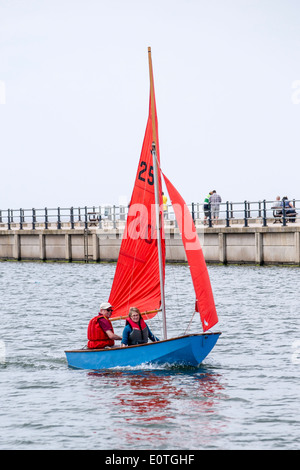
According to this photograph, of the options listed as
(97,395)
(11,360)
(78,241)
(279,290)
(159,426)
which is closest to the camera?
(159,426)

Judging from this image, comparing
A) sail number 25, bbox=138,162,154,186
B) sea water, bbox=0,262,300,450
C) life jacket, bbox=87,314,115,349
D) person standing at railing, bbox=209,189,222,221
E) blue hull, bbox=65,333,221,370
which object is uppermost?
sail number 25, bbox=138,162,154,186

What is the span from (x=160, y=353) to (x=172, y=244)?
85.6 feet

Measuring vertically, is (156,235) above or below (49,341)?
above

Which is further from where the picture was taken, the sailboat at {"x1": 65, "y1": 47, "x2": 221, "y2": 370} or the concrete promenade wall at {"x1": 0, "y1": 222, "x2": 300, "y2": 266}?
the concrete promenade wall at {"x1": 0, "y1": 222, "x2": 300, "y2": 266}

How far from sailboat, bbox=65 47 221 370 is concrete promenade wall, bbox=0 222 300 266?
2024cm

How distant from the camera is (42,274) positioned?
43875 mm

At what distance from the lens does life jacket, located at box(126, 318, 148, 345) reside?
A: 16469mm

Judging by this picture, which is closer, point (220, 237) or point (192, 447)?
point (192, 447)

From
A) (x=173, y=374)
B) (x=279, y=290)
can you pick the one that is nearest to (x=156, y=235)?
(x=173, y=374)

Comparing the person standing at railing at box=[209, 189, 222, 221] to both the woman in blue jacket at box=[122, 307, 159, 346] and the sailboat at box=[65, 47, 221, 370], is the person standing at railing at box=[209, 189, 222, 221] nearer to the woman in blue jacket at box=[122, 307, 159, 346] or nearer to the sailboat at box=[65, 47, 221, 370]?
the sailboat at box=[65, 47, 221, 370]

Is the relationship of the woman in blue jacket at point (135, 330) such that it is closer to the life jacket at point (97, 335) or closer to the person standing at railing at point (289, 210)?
the life jacket at point (97, 335)

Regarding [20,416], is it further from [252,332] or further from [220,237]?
[220,237]

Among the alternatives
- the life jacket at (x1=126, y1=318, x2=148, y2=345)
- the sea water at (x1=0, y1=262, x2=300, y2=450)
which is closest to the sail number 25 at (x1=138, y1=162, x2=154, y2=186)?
the life jacket at (x1=126, y1=318, x2=148, y2=345)

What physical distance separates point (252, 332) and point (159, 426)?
9.42 metres
